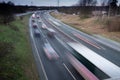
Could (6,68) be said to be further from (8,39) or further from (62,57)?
→ (8,39)

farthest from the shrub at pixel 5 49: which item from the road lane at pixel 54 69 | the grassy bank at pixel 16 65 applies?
the road lane at pixel 54 69

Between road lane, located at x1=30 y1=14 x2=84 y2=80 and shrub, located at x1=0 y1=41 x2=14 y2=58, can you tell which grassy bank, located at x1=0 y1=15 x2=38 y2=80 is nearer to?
shrub, located at x1=0 y1=41 x2=14 y2=58

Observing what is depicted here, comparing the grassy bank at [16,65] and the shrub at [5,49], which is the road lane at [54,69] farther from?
the shrub at [5,49]

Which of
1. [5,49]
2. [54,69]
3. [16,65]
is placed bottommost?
[54,69]

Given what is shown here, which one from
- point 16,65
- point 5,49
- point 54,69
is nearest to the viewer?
point 16,65

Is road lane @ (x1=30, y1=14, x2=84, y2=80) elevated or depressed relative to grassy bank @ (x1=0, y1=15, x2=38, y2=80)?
depressed

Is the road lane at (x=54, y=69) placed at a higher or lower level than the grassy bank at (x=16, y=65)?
lower

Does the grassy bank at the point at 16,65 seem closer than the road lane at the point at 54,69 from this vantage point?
Yes

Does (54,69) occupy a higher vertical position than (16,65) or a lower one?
lower

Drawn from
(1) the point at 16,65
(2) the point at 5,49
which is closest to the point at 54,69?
(1) the point at 16,65

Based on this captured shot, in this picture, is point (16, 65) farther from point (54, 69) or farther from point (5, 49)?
point (5, 49)

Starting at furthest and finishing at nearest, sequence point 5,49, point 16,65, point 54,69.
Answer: point 5,49, point 54,69, point 16,65

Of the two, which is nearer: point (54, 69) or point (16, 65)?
point (16, 65)

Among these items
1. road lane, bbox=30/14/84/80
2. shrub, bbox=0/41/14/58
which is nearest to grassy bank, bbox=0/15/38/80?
shrub, bbox=0/41/14/58
